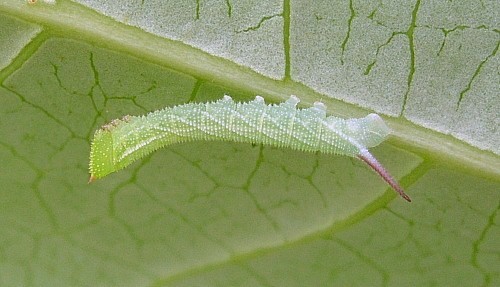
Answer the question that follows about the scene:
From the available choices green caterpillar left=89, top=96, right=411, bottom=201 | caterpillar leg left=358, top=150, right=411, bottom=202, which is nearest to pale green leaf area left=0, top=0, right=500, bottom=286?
green caterpillar left=89, top=96, right=411, bottom=201

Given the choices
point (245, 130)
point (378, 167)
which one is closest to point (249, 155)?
point (245, 130)

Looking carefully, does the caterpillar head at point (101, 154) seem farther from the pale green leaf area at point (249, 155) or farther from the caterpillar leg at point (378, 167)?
the caterpillar leg at point (378, 167)

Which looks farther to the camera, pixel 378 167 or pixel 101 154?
pixel 101 154

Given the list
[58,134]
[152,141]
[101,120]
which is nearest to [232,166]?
[152,141]

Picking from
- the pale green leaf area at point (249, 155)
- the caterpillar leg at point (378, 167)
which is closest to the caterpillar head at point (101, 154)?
the pale green leaf area at point (249, 155)

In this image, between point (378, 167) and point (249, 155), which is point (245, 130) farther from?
point (378, 167)

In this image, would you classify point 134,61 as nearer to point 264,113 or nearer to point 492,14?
point 264,113

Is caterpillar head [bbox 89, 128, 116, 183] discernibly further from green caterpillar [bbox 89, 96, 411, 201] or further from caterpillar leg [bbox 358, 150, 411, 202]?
caterpillar leg [bbox 358, 150, 411, 202]

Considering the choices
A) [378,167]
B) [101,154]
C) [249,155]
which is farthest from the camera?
[249,155]
